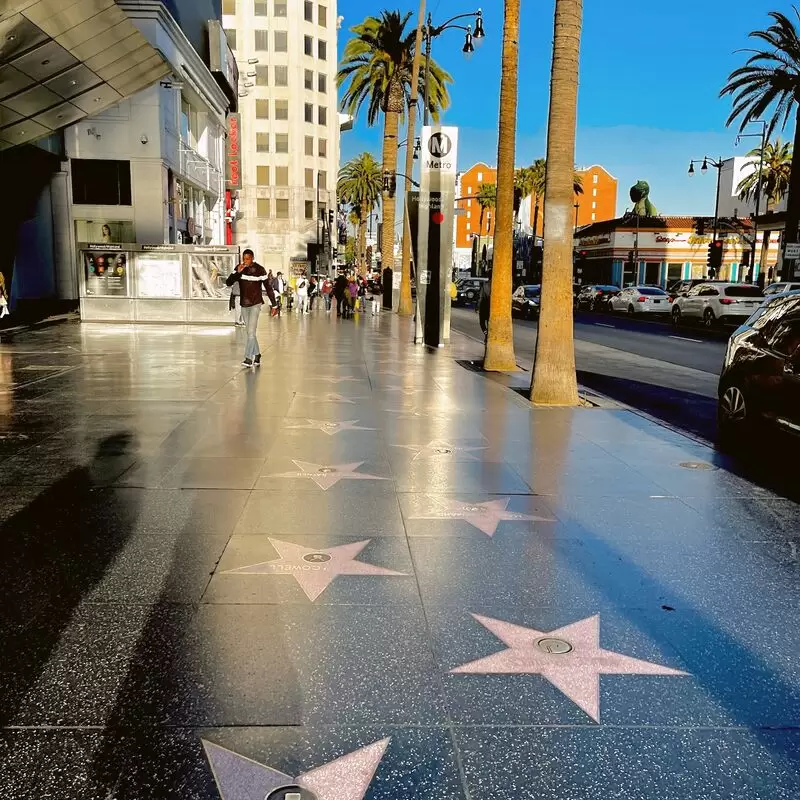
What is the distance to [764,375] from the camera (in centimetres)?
820

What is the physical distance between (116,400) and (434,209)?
10616 millimetres

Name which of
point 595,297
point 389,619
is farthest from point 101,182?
point 389,619

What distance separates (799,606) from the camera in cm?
430

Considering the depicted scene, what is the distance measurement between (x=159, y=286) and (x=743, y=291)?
2260 centimetres

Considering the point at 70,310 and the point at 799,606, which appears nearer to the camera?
the point at 799,606

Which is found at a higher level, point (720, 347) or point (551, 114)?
point (551, 114)

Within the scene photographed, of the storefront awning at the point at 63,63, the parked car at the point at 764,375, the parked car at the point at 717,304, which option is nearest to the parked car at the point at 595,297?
the parked car at the point at 717,304

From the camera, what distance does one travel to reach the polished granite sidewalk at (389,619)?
2844 mm

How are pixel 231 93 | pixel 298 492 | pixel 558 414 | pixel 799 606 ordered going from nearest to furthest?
pixel 799 606 → pixel 298 492 → pixel 558 414 → pixel 231 93

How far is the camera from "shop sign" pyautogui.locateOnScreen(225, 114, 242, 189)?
4634 centimetres

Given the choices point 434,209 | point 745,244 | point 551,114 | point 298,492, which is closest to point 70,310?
point 434,209

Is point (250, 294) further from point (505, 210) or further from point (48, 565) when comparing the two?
point (48, 565)

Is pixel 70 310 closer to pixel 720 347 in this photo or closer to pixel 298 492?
pixel 720 347

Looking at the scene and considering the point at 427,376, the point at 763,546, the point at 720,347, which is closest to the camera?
the point at 763,546
